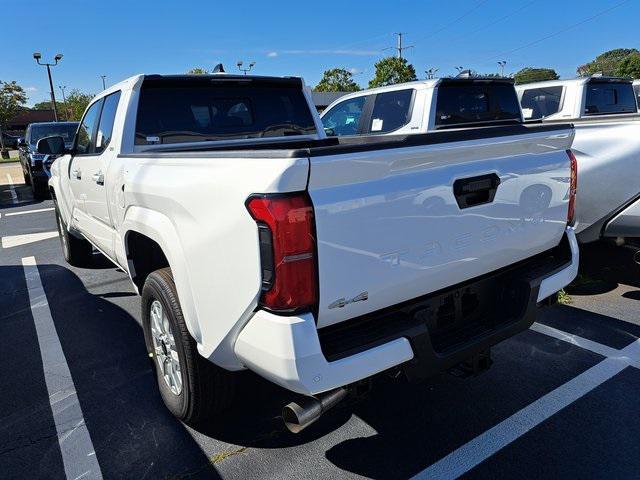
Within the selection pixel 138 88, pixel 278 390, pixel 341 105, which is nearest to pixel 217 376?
pixel 278 390

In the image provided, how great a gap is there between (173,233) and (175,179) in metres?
0.26

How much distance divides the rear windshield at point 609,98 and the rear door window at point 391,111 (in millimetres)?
3670

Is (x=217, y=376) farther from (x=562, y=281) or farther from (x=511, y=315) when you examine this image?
(x=562, y=281)

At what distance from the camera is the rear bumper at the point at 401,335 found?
187 centimetres

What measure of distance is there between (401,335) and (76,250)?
213 inches

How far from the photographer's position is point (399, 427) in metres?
2.83

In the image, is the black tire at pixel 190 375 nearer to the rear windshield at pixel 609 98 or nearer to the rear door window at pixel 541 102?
the rear door window at pixel 541 102

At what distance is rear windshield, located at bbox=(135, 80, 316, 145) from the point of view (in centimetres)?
372

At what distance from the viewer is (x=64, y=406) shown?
317 centimetres

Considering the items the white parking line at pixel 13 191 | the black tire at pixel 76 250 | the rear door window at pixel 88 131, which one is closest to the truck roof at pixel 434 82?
the rear door window at pixel 88 131

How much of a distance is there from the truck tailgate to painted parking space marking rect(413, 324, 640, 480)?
0.93 metres

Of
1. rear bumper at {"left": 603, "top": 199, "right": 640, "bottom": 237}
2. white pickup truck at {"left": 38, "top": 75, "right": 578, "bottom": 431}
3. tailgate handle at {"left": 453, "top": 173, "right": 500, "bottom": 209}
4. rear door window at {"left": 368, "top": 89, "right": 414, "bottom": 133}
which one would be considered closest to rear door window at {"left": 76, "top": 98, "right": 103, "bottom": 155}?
white pickup truck at {"left": 38, "top": 75, "right": 578, "bottom": 431}

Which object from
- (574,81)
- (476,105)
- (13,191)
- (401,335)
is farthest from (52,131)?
(401,335)

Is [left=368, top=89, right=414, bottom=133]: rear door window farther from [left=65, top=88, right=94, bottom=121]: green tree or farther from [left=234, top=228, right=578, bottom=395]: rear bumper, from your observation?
[left=65, top=88, right=94, bottom=121]: green tree
